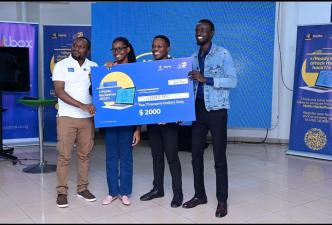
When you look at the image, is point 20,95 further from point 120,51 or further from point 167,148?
point 167,148

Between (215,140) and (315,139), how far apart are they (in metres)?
2.86

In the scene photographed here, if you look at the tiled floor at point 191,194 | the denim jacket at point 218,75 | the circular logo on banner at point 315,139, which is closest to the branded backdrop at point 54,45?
the tiled floor at point 191,194

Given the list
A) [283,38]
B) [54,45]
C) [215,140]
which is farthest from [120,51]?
[283,38]

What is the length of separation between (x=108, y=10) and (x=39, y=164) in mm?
2504

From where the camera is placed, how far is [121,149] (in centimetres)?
345

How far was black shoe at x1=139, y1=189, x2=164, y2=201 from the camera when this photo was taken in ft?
12.0

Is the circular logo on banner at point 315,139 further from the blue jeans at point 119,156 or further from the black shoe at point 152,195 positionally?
the blue jeans at point 119,156

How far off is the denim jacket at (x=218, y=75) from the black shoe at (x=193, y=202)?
86 cm

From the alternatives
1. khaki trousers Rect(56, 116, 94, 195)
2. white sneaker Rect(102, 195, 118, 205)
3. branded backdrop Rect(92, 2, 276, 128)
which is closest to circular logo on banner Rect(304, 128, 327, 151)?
branded backdrop Rect(92, 2, 276, 128)

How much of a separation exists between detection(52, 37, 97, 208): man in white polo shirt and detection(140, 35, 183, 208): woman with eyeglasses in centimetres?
56

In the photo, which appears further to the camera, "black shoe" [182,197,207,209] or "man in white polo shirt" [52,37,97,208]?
"black shoe" [182,197,207,209]

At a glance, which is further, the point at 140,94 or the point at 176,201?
the point at 176,201

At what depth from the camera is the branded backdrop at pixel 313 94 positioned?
5391mm

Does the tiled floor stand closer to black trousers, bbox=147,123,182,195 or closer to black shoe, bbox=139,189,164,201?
black shoe, bbox=139,189,164,201
